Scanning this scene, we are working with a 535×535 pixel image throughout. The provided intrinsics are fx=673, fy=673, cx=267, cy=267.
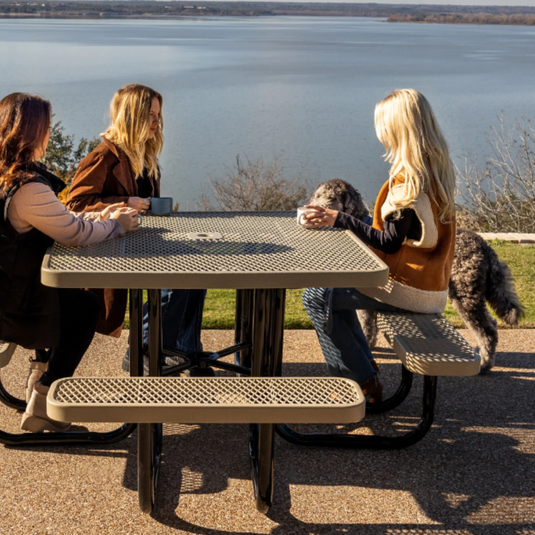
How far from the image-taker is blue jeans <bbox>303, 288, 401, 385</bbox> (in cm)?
329

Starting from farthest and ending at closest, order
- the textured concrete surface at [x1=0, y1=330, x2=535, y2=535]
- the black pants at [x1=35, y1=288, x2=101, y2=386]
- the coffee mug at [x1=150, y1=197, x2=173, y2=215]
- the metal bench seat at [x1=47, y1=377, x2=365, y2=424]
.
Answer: the coffee mug at [x1=150, y1=197, x2=173, y2=215]
the black pants at [x1=35, y1=288, x2=101, y2=386]
the textured concrete surface at [x1=0, y1=330, x2=535, y2=535]
the metal bench seat at [x1=47, y1=377, x2=365, y2=424]

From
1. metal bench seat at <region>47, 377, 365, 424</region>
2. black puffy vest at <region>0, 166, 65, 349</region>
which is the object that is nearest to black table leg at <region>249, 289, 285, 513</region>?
metal bench seat at <region>47, 377, 365, 424</region>

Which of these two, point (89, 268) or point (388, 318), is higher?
point (89, 268)

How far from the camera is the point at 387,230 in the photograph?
3.12 m

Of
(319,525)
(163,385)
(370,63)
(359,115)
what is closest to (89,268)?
(163,385)

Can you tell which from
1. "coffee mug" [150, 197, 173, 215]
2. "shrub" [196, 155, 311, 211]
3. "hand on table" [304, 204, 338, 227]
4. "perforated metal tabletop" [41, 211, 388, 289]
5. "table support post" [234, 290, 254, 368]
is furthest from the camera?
"shrub" [196, 155, 311, 211]

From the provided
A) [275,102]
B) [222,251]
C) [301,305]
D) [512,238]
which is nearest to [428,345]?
[222,251]

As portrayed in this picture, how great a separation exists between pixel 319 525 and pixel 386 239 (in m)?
1.30

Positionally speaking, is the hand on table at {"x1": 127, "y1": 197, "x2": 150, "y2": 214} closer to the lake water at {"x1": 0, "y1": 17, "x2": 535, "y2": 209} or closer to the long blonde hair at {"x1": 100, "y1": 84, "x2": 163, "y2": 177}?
the long blonde hair at {"x1": 100, "y1": 84, "x2": 163, "y2": 177}

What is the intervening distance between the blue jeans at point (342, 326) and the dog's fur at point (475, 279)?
533 millimetres

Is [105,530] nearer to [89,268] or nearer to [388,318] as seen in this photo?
[89,268]

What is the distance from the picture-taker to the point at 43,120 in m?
2.81

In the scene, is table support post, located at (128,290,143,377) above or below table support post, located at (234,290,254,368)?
above

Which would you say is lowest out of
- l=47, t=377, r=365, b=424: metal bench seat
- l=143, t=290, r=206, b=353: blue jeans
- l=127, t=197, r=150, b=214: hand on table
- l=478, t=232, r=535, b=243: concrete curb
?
l=478, t=232, r=535, b=243: concrete curb
